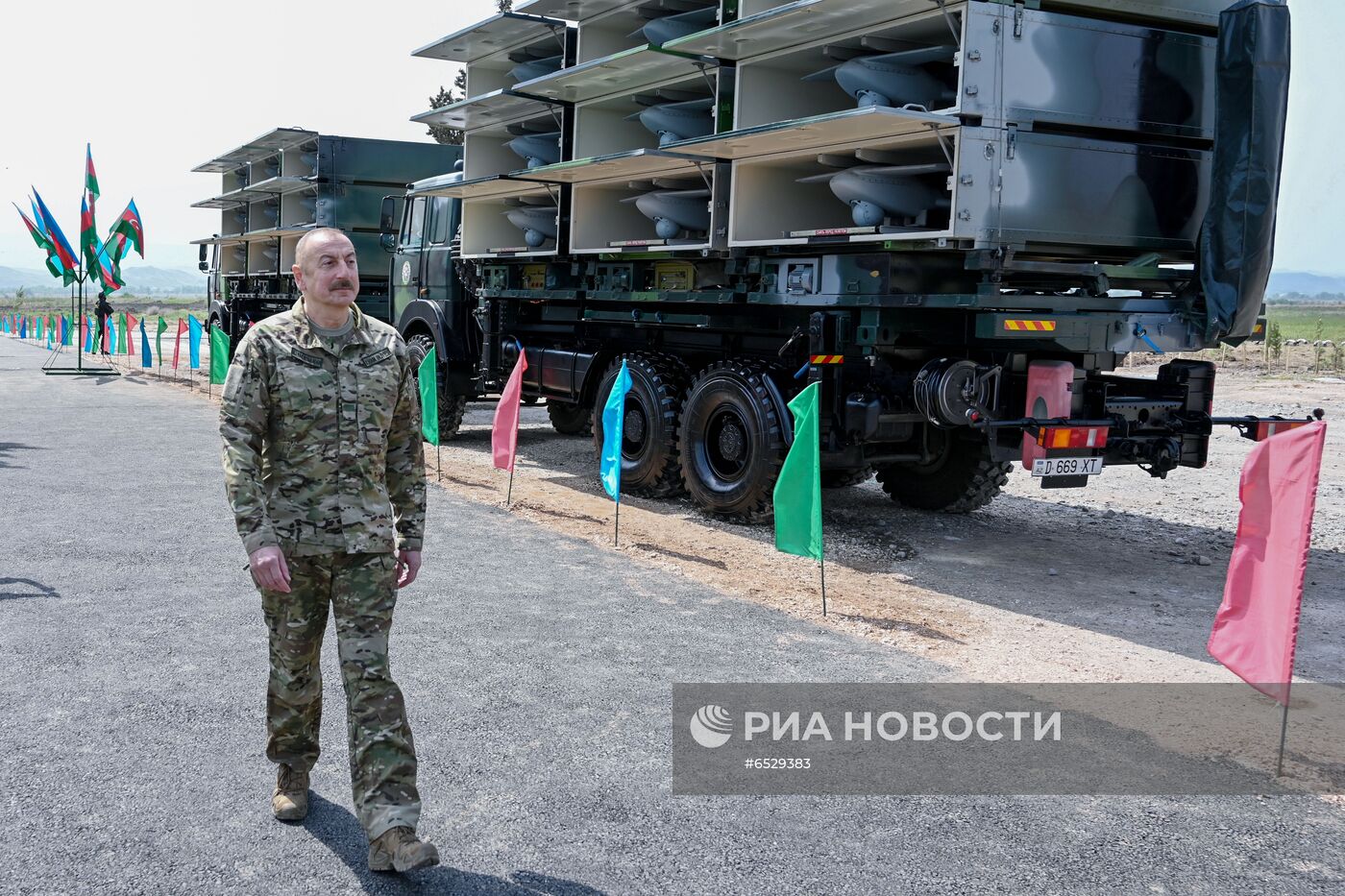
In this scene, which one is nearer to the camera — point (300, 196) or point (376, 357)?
point (376, 357)

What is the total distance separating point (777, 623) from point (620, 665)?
48.7 inches

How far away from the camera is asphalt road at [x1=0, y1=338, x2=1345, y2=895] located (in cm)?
381

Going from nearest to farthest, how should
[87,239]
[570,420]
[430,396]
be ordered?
[430,396] < [570,420] < [87,239]

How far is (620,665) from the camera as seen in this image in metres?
5.95

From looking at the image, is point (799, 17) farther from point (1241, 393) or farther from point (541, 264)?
point (1241, 393)

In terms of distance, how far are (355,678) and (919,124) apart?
18.0ft

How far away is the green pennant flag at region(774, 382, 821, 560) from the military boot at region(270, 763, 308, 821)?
12.4ft

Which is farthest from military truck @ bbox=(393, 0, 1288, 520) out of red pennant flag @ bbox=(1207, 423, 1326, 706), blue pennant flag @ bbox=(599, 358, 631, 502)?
red pennant flag @ bbox=(1207, 423, 1326, 706)

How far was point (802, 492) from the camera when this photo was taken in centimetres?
743

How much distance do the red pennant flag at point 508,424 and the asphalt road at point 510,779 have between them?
10.0ft

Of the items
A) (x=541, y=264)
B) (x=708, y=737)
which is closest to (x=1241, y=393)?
(x=541, y=264)

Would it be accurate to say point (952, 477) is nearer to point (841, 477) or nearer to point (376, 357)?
point (841, 477)

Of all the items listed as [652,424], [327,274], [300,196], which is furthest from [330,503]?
[300,196]

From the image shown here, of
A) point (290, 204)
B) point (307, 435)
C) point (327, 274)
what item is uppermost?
point (290, 204)
